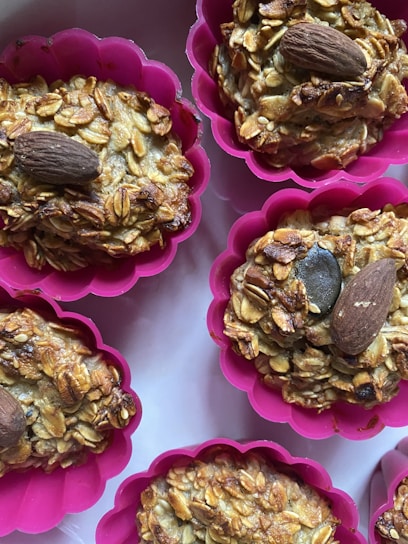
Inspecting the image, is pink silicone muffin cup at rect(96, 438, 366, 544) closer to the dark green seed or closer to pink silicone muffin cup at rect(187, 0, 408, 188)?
the dark green seed

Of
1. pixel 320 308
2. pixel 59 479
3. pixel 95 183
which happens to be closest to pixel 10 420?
pixel 59 479

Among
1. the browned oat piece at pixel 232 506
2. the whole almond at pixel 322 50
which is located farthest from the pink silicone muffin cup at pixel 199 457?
the whole almond at pixel 322 50

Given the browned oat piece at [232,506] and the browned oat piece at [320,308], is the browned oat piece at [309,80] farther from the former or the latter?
the browned oat piece at [232,506]

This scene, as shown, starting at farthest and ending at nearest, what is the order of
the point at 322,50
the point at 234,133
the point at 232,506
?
the point at 234,133, the point at 232,506, the point at 322,50

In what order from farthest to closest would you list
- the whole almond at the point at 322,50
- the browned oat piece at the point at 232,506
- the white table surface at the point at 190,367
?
the white table surface at the point at 190,367 < the browned oat piece at the point at 232,506 < the whole almond at the point at 322,50

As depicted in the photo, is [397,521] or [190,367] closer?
[397,521]

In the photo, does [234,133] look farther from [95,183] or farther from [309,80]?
[95,183]
